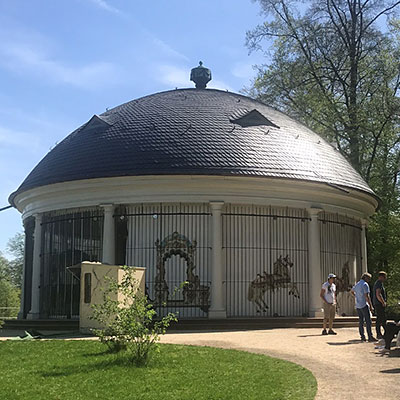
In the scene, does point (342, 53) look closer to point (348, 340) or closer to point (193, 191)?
point (193, 191)

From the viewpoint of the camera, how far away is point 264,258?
22438 millimetres

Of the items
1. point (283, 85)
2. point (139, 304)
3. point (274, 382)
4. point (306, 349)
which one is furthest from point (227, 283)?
point (283, 85)

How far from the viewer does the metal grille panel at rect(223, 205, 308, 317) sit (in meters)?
22.1

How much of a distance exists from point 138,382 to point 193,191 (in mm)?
12536

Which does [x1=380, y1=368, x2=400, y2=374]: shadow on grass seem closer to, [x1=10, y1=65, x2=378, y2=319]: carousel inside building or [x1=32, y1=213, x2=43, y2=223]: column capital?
[x1=10, y1=65, x2=378, y2=319]: carousel inside building

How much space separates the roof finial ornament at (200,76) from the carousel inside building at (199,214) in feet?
18.3

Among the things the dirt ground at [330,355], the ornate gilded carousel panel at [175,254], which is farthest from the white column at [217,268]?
the dirt ground at [330,355]

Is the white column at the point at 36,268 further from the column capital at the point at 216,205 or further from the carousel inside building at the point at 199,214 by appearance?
the column capital at the point at 216,205

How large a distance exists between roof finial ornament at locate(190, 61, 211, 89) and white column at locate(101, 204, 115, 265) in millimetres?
10253

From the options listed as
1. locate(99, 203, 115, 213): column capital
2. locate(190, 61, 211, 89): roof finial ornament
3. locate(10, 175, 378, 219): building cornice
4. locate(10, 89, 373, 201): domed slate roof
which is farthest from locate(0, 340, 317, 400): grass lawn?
locate(190, 61, 211, 89): roof finial ornament

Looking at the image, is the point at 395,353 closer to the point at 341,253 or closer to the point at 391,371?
the point at 391,371

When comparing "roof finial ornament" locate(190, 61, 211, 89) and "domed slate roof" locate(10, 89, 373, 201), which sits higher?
"roof finial ornament" locate(190, 61, 211, 89)

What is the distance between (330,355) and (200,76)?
65.4 feet

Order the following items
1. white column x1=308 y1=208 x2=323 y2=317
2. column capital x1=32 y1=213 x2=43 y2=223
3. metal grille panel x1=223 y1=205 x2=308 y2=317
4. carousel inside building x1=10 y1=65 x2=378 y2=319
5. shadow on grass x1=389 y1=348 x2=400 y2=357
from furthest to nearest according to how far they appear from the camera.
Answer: column capital x1=32 y1=213 x2=43 y2=223 < white column x1=308 y1=208 x2=323 y2=317 < metal grille panel x1=223 y1=205 x2=308 y2=317 < carousel inside building x1=10 y1=65 x2=378 y2=319 < shadow on grass x1=389 y1=348 x2=400 y2=357
